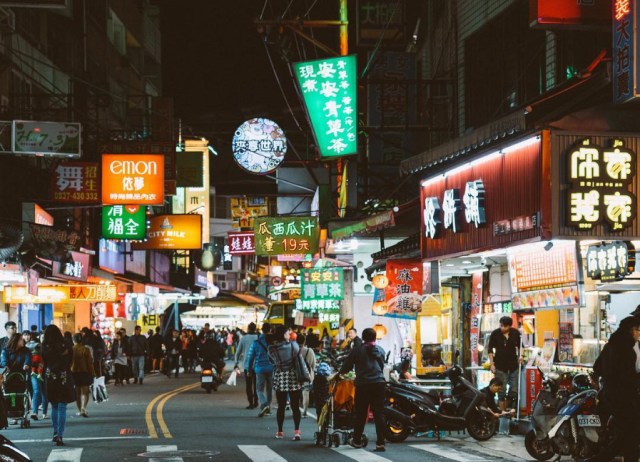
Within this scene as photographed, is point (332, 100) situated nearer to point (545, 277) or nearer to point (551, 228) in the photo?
point (545, 277)

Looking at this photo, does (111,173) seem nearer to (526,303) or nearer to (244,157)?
(244,157)

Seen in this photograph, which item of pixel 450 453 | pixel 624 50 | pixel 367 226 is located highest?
pixel 624 50

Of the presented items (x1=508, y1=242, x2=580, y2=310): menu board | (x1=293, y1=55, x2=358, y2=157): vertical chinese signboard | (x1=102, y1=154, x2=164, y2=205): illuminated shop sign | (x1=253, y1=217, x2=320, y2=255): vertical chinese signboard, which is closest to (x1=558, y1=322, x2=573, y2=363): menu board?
(x1=508, y1=242, x2=580, y2=310): menu board

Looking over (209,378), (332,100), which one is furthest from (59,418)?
(209,378)

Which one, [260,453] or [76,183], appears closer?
[260,453]

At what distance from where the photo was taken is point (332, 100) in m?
27.4

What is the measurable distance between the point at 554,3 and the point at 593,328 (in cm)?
631

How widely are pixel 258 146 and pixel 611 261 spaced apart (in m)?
19.0

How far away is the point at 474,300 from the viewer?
27.0 m

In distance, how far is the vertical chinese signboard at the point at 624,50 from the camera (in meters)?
14.2

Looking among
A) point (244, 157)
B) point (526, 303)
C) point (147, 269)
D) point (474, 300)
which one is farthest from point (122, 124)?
point (526, 303)

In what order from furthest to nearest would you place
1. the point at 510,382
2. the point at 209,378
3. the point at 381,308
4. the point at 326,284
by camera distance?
the point at 326,284 → the point at 209,378 → the point at 381,308 → the point at 510,382

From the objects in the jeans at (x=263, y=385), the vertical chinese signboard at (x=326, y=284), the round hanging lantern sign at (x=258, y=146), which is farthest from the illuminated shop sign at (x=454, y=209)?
the vertical chinese signboard at (x=326, y=284)

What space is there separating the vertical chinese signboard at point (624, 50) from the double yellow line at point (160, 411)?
31.3 ft
